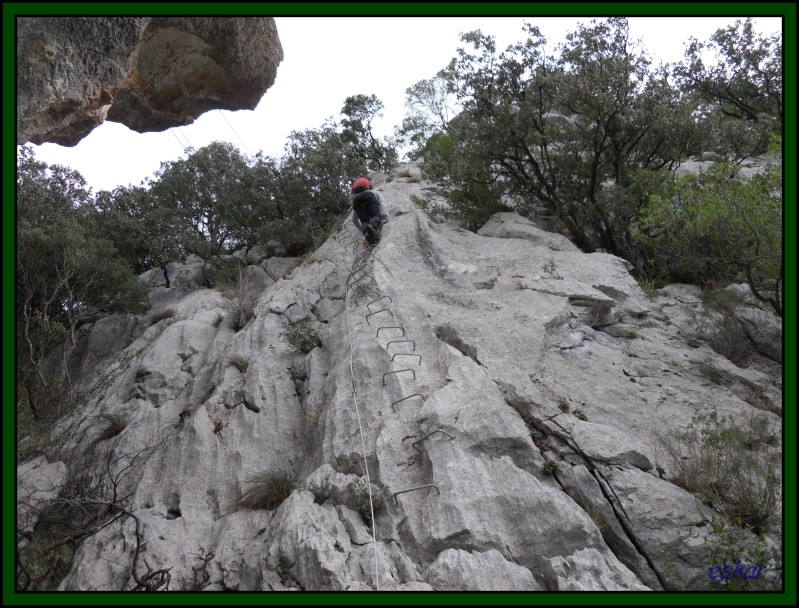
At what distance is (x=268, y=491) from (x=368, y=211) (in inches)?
318

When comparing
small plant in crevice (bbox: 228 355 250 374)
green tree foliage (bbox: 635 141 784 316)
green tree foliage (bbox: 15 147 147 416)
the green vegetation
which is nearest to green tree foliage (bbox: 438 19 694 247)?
the green vegetation

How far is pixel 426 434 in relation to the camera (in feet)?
23.3

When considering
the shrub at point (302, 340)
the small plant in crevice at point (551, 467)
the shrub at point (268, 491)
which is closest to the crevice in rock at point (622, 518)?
the small plant in crevice at point (551, 467)

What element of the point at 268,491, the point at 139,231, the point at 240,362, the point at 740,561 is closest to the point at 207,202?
the point at 139,231

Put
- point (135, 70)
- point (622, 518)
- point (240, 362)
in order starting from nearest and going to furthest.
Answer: point (622, 518) < point (135, 70) < point (240, 362)

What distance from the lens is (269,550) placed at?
608 centimetres

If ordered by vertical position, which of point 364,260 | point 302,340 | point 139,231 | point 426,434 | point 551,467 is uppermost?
point 139,231

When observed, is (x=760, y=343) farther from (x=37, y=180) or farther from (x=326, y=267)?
(x=37, y=180)

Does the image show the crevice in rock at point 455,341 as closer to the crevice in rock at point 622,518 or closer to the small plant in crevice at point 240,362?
the crevice in rock at point 622,518

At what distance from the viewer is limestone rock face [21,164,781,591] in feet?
18.8

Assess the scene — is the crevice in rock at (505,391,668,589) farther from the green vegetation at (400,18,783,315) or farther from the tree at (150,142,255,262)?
the tree at (150,142,255,262)

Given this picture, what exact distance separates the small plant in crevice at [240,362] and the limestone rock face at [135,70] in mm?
4580

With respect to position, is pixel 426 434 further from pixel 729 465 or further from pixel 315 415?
pixel 729 465

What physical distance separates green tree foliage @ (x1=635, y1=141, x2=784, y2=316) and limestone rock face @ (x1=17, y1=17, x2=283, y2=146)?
8294 mm
